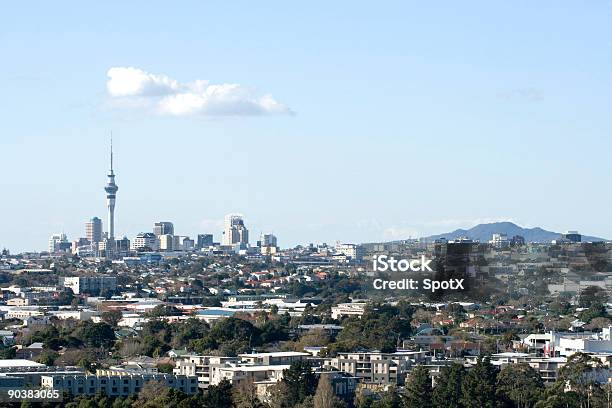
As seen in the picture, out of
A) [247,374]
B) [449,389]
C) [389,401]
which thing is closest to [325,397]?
[389,401]

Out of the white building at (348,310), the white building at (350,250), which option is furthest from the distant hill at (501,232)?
the white building at (348,310)

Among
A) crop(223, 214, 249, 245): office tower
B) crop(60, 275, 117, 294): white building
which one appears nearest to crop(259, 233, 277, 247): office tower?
crop(223, 214, 249, 245): office tower

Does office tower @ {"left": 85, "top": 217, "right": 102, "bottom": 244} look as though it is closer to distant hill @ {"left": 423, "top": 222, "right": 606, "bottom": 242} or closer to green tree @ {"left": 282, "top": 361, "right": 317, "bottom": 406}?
distant hill @ {"left": 423, "top": 222, "right": 606, "bottom": 242}

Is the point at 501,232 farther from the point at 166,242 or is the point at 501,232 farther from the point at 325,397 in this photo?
the point at 325,397

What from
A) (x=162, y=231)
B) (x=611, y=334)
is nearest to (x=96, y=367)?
(x=611, y=334)

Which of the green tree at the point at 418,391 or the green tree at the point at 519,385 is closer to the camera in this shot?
the green tree at the point at 418,391

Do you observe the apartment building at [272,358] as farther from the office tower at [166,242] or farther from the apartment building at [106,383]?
the office tower at [166,242]
